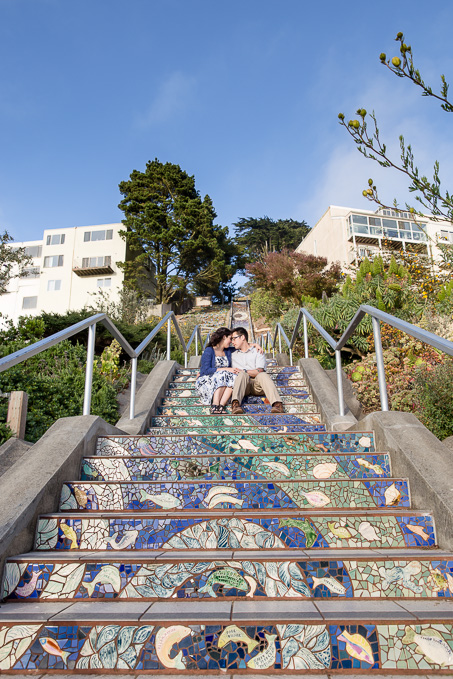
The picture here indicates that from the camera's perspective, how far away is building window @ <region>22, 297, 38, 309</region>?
27.0 metres

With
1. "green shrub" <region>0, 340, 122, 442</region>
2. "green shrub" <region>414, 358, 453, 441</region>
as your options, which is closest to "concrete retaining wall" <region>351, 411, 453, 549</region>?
"green shrub" <region>414, 358, 453, 441</region>

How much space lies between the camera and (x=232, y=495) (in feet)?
8.20

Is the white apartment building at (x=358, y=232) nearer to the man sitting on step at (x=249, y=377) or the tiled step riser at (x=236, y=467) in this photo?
the man sitting on step at (x=249, y=377)

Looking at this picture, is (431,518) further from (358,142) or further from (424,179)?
(358,142)

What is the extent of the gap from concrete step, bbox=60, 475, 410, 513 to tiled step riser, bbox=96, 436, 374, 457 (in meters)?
0.55

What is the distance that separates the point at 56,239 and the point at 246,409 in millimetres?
24873

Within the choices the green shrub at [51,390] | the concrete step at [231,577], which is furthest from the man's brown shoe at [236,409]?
the concrete step at [231,577]

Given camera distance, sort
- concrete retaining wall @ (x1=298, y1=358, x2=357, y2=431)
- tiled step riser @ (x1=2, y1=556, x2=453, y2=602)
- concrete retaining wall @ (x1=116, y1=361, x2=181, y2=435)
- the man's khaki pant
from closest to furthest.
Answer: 1. tiled step riser @ (x1=2, y1=556, x2=453, y2=602)
2. concrete retaining wall @ (x1=298, y1=358, x2=357, y2=431)
3. concrete retaining wall @ (x1=116, y1=361, x2=181, y2=435)
4. the man's khaki pant

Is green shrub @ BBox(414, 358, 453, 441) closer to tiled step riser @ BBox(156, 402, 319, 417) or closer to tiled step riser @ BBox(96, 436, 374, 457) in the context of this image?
tiled step riser @ BBox(156, 402, 319, 417)

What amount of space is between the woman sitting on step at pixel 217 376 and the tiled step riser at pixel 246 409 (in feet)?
0.37

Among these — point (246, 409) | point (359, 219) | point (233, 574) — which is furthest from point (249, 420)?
point (359, 219)

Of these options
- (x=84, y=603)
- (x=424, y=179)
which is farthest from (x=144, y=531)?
(x=424, y=179)

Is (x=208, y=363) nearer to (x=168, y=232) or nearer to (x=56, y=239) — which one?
(x=168, y=232)

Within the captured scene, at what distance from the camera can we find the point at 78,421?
10.2 ft
